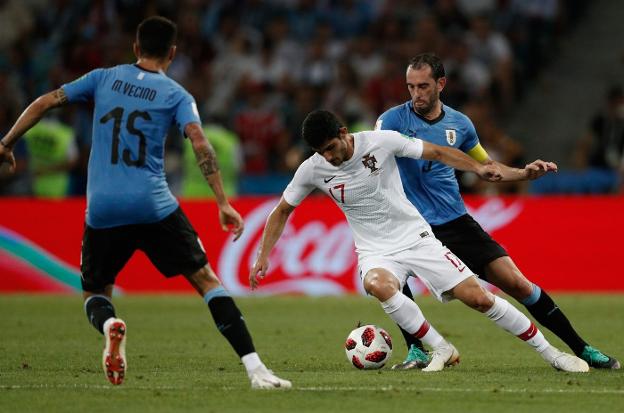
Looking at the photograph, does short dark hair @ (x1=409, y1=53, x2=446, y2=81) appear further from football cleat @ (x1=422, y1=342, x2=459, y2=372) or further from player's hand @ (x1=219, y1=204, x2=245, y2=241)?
player's hand @ (x1=219, y1=204, x2=245, y2=241)

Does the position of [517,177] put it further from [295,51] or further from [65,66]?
[65,66]

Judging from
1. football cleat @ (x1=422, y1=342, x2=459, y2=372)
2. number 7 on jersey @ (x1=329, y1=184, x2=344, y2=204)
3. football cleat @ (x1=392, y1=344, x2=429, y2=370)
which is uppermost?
number 7 on jersey @ (x1=329, y1=184, x2=344, y2=204)

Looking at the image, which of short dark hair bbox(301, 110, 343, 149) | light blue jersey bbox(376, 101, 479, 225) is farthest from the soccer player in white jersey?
light blue jersey bbox(376, 101, 479, 225)

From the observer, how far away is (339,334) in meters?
12.5

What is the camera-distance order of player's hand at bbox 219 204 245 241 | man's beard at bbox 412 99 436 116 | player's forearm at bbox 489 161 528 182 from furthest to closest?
1. man's beard at bbox 412 99 436 116
2. player's forearm at bbox 489 161 528 182
3. player's hand at bbox 219 204 245 241

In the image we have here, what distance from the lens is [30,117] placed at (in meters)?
8.00

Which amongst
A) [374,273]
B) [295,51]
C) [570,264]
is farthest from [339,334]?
[295,51]

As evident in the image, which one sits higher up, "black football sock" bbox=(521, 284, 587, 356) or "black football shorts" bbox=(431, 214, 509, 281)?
"black football shorts" bbox=(431, 214, 509, 281)

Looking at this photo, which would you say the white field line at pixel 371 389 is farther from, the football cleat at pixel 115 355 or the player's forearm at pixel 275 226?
the player's forearm at pixel 275 226

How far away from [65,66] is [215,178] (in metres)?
14.8

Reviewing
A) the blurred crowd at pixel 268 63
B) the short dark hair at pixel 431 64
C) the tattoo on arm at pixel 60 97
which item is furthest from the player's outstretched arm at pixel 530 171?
the blurred crowd at pixel 268 63

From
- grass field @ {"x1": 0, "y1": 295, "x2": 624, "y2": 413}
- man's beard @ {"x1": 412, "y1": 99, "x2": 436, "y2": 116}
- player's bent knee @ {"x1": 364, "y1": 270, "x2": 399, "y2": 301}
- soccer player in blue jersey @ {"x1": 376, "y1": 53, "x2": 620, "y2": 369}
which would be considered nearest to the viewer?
grass field @ {"x1": 0, "y1": 295, "x2": 624, "y2": 413}

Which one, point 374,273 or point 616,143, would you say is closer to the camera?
point 374,273

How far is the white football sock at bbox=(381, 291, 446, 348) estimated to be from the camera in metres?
8.91
